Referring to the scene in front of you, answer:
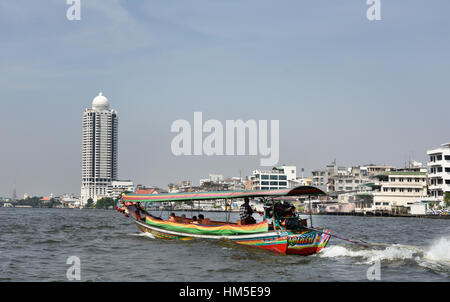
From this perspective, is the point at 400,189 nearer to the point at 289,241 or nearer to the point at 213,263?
the point at 289,241

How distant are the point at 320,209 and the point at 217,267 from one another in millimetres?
95485

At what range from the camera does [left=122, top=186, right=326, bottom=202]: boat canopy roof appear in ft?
67.8

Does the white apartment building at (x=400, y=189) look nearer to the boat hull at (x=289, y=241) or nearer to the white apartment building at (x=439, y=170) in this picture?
the white apartment building at (x=439, y=170)

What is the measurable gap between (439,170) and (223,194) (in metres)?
68.2

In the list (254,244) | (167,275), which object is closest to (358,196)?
(254,244)

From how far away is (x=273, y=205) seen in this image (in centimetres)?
2117

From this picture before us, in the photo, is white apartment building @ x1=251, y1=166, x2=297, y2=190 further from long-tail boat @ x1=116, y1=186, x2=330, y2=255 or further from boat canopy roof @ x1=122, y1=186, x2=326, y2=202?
long-tail boat @ x1=116, y1=186, x2=330, y2=255

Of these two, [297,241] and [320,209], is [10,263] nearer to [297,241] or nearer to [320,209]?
[297,241]

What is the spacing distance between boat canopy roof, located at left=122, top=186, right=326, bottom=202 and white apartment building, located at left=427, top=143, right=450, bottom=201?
64.5 m

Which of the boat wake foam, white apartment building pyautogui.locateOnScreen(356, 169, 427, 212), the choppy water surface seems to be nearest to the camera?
the choppy water surface

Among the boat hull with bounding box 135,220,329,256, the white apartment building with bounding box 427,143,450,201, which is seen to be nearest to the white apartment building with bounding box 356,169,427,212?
the white apartment building with bounding box 427,143,450,201

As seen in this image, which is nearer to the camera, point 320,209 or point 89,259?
point 89,259

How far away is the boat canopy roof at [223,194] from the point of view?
20.7m

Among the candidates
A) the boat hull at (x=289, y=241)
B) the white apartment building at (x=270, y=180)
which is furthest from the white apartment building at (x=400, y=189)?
the boat hull at (x=289, y=241)
